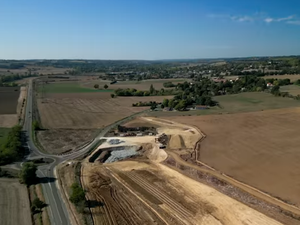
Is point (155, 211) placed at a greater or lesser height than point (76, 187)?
lesser

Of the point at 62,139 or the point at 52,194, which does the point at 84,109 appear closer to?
the point at 62,139

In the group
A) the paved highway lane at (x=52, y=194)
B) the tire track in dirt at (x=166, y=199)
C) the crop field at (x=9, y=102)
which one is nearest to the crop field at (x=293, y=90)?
the tire track in dirt at (x=166, y=199)

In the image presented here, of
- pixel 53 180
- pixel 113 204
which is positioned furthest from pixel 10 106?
pixel 113 204

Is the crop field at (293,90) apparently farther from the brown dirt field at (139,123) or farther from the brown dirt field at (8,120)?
the brown dirt field at (8,120)

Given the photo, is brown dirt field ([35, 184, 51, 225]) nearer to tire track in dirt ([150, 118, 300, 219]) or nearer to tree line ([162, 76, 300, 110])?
tire track in dirt ([150, 118, 300, 219])

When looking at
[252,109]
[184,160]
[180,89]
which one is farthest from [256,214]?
[180,89]

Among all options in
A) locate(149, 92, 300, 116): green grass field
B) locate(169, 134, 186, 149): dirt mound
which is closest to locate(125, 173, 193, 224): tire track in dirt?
locate(169, 134, 186, 149): dirt mound

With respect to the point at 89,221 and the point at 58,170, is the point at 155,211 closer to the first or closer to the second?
the point at 89,221
